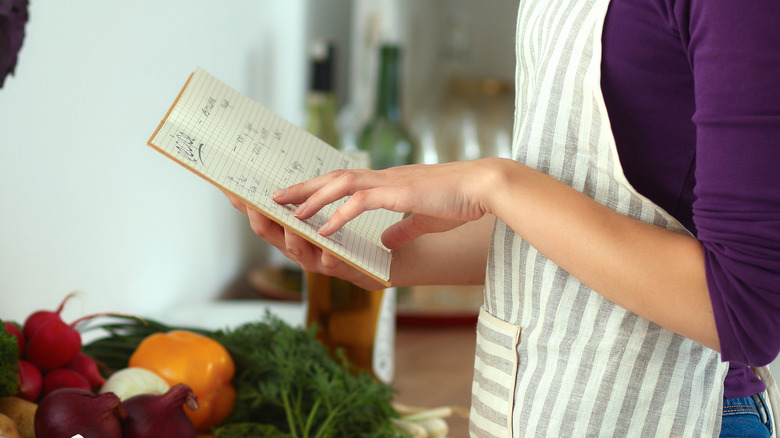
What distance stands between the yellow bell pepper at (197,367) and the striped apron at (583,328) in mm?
401

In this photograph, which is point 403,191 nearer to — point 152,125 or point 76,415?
point 76,415

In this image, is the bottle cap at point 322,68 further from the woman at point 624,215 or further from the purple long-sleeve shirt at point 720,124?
the purple long-sleeve shirt at point 720,124

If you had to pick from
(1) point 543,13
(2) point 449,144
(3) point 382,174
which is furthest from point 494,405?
(2) point 449,144

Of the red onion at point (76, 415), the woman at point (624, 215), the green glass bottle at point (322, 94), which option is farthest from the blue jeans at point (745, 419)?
the green glass bottle at point (322, 94)

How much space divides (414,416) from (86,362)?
1.42 ft

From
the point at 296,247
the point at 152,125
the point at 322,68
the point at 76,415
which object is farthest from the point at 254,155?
the point at 322,68

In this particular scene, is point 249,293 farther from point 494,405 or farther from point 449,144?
point 494,405

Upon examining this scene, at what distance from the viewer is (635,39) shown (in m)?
0.57

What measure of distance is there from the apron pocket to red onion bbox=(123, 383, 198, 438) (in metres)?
0.27

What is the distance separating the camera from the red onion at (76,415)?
0.64 meters

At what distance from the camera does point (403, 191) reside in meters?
0.57

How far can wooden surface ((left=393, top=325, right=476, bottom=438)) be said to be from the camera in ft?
4.13

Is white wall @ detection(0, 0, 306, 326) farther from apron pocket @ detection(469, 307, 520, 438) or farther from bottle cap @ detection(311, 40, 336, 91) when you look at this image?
apron pocket @ detection(469, 307, 520, 438)

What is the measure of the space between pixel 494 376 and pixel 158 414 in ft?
1.04
